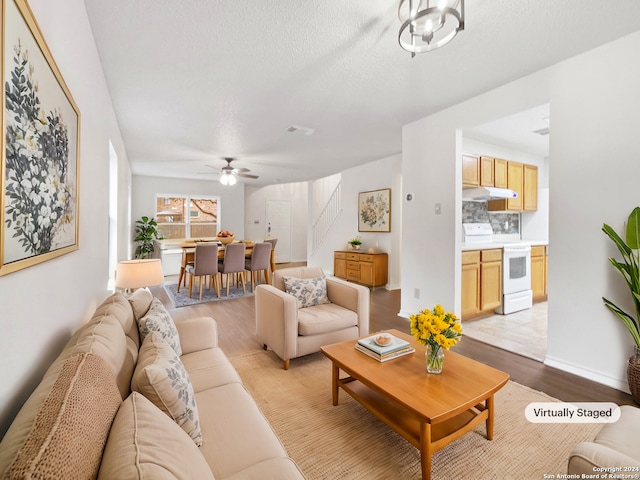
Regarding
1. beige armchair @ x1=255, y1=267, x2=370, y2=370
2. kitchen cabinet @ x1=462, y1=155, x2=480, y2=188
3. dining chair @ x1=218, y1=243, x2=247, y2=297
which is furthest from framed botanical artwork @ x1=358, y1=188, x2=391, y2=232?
beige armchair @ x1=255, y1=267, x2=370, y2=370

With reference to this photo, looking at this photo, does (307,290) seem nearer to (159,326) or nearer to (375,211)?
(159,326)

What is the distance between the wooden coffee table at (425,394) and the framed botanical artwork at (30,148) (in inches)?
62.6

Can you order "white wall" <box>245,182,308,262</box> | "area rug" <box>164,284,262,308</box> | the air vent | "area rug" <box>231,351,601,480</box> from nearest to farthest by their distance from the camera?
"area rug" <box>231,351,601,480</box>, the air vent, "area rug" <box>164,284,262,308</box>, "white wall" <box>245,182,308,262</box>

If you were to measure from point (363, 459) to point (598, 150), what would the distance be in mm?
2797

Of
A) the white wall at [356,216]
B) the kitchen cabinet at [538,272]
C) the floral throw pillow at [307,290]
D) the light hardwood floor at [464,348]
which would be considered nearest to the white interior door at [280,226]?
the white wall at [356,216]

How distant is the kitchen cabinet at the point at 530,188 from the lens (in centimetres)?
459

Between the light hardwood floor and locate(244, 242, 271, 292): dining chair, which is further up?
locate(244, 242, 271, 292): dining chair

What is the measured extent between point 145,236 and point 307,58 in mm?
6367

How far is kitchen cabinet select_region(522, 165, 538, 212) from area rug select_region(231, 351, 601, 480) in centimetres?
347

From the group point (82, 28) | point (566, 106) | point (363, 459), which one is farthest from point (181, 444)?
point (566, 106)

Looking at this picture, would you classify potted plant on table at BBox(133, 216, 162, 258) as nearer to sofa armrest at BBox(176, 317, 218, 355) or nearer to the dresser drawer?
the dresser drawer

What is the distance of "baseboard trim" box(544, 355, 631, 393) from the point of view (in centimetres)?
217

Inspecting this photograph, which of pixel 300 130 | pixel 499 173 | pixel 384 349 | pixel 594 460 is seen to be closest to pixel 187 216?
pixel 300 130

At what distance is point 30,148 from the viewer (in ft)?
3.06
